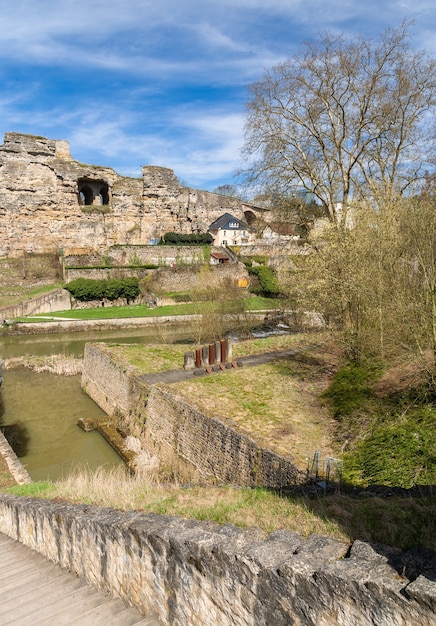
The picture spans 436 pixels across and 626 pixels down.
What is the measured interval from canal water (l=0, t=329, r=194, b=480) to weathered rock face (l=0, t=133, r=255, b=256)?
26.9 metres

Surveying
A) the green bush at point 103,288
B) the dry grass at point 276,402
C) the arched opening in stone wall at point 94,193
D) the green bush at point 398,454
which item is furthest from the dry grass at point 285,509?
the arched opening in stone wall at point 94,193

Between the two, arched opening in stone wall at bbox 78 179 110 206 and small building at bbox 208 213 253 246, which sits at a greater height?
arched opening in stone wall at bbox 78 179 110 206

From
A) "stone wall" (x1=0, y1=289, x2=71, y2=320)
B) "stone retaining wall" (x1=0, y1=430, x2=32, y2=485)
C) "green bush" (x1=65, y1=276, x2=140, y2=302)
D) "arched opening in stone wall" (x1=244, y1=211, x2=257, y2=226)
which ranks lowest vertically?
"stone retaining wall" (x1=0, y1=430, x2=32, y2=485)

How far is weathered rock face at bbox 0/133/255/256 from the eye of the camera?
42.1m

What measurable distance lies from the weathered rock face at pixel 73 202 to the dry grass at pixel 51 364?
79.7 feet

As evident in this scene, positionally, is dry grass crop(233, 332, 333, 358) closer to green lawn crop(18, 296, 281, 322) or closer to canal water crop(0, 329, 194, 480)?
canal water crop(0, 329, 194, 480)

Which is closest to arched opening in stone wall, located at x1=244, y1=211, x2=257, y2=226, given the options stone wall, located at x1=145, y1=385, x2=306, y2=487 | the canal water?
the canal water

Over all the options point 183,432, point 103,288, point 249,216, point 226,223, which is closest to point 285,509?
point 183,432

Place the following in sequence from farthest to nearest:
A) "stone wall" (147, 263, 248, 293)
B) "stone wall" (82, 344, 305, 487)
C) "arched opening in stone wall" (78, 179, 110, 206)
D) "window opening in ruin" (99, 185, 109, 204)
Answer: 1. "window opening in ruin" (99, 185, 109, 204)
2. "arched opening in stone wall" (78, 179, 110, 206)
3. "stone wall" (147, 263, 248, 293)
4. "stone wall" (82, 344, 305, 487)

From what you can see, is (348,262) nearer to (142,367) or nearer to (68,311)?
(142,367)

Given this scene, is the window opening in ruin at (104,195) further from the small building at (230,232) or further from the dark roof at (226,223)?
the dark roof at (226,223)

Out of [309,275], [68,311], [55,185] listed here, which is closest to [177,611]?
[309,275]

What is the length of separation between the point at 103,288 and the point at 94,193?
1879cm

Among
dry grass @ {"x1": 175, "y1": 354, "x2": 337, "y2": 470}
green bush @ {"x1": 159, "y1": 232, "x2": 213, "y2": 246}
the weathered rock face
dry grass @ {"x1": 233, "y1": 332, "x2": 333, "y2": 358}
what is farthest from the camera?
green bush @ {"x1": 159, "y1": 232, "x2": 213, "y2": 246}
